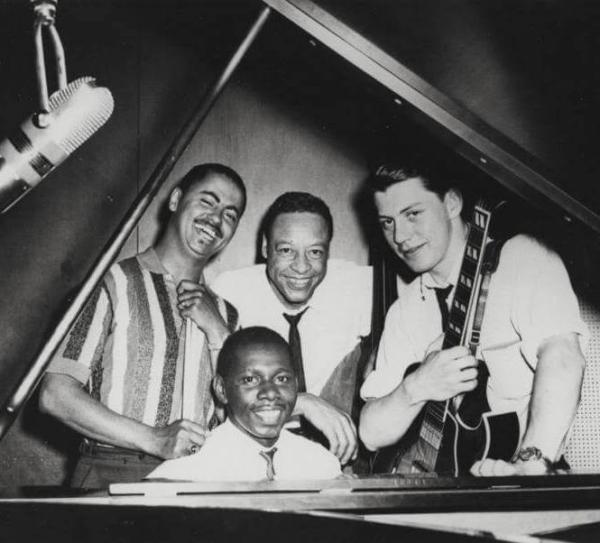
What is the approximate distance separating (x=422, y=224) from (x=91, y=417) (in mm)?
841

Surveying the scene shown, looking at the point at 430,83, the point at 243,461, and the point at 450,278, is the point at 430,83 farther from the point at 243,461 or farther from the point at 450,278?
the point at 243,461

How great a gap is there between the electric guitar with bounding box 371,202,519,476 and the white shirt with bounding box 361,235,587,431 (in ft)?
0.07

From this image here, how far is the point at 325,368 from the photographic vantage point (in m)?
1.66

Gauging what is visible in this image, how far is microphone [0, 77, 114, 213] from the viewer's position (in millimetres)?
796

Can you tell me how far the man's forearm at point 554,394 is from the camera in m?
1.38

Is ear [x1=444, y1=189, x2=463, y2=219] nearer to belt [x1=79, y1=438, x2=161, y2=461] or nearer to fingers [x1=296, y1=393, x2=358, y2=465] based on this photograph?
fingers [x1=296, y1=393, x2=358, y2=465]

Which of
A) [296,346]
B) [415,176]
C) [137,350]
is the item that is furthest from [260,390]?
[415,176]

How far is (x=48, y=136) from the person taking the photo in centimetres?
81

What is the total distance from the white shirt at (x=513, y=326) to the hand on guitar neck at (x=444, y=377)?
0.14 feet

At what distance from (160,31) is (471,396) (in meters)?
1.31

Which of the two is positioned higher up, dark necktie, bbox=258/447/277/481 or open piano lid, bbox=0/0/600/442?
open piano lid, bbox=0/0/600/442

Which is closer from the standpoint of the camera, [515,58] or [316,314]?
[316,314]

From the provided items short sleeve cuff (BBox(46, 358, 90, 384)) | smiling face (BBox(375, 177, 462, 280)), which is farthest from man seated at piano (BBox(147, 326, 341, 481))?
smiling face (BBox(375, 177, 462, 280))

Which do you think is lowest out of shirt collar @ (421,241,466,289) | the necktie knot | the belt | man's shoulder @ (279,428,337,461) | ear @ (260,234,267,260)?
the belt
